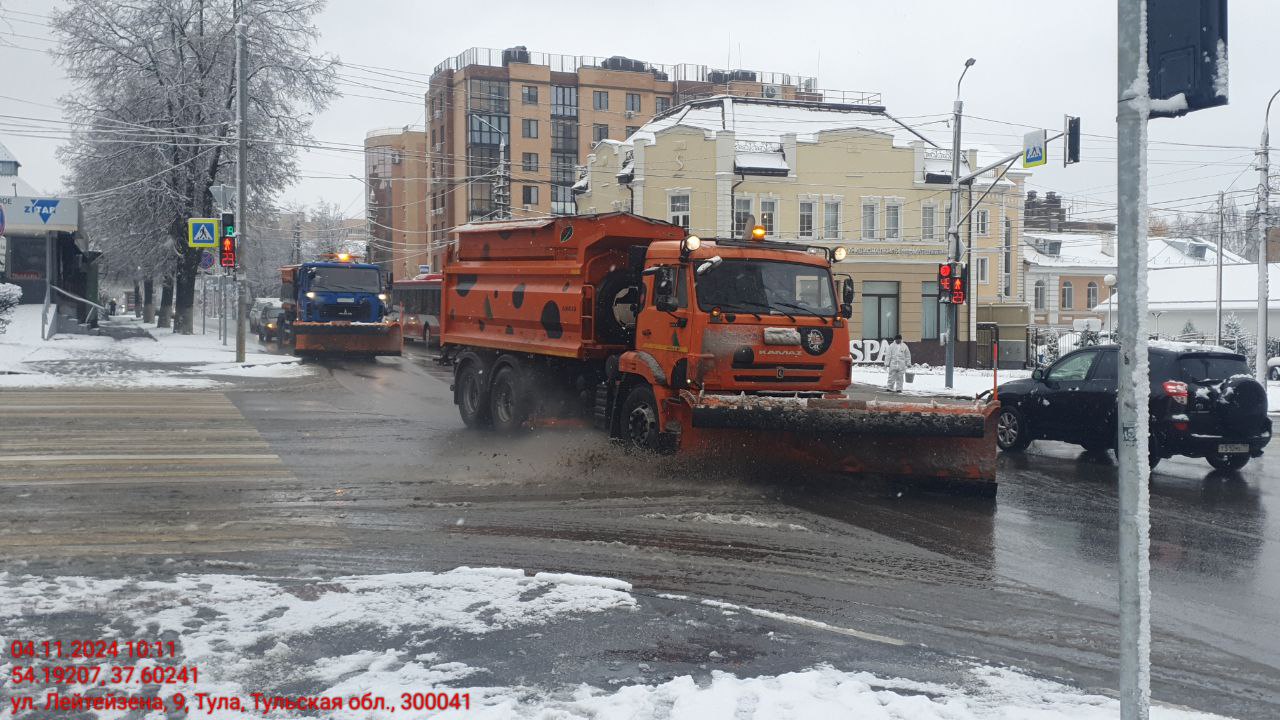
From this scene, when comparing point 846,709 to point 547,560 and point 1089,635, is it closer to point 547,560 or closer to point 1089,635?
point 1089,635

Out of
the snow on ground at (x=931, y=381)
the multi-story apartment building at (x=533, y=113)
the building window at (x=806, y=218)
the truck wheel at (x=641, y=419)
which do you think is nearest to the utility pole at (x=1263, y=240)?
the snow on ground at (x=931, y=381)

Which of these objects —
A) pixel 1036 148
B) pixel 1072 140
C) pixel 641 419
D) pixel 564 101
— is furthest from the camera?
pixel 564 101

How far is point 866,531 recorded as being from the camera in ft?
29.9

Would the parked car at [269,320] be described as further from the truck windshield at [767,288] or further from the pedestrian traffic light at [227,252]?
the truck windshield at [767,288]

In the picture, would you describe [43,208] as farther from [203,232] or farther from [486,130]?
[486,130]

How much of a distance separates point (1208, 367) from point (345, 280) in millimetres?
25446

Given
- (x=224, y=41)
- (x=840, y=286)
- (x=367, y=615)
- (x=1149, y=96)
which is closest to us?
(x=1149, y=96)

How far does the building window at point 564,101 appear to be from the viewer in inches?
3440

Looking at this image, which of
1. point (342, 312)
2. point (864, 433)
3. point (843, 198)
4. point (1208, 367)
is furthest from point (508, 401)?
point (843, 198)

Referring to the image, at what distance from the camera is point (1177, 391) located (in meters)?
13.1

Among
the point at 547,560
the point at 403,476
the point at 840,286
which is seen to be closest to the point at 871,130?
the point at 840,286

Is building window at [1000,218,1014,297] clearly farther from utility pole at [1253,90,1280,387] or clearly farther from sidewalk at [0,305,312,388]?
sidewalk at [0,305,312,388]

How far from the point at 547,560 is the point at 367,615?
6.05 feet

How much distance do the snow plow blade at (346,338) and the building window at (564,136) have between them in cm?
5694
